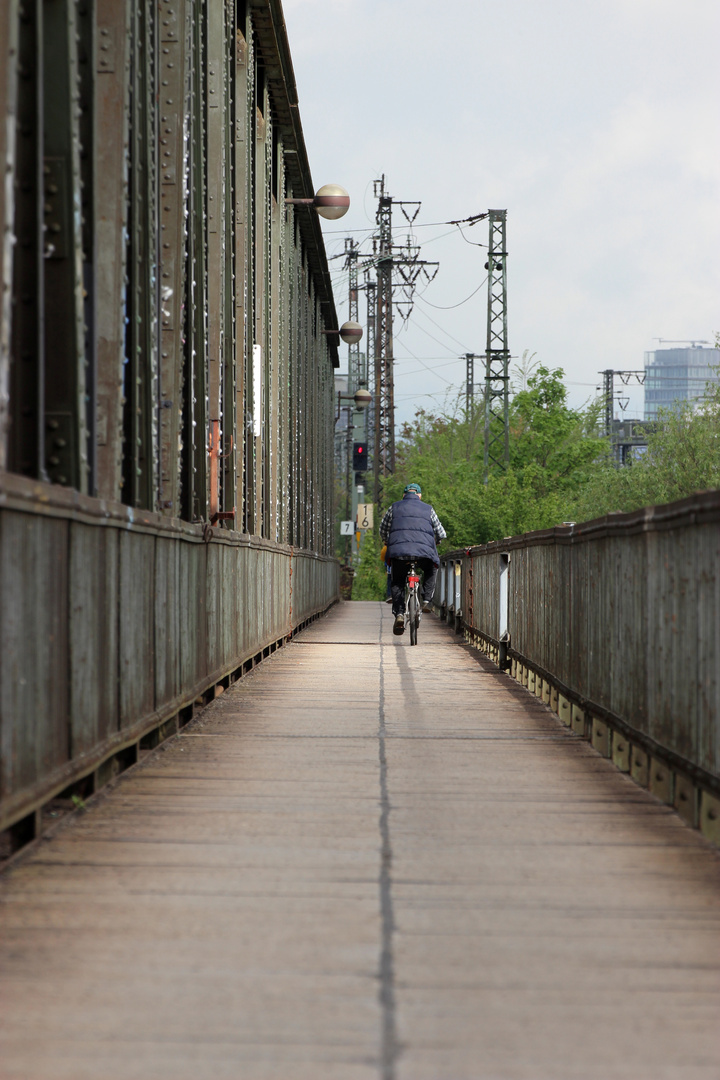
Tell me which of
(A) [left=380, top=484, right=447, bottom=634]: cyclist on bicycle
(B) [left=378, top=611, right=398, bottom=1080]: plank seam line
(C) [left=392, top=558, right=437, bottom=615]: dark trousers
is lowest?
(B) [left=378, top=611, right=398, bottom=1080]: plank seam line

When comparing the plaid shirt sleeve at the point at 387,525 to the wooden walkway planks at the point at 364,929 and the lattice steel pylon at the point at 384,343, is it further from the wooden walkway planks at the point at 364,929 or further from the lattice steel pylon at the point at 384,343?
the lattice steel pylon at the point at 384,343

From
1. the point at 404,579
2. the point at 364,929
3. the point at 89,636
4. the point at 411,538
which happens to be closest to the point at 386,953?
the point at 364,929

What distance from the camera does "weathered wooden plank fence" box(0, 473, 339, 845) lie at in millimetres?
4621

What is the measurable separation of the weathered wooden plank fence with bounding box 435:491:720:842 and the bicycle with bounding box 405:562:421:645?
17.1 ft

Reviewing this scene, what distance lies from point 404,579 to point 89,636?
439 inches

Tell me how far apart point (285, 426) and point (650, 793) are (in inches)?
674

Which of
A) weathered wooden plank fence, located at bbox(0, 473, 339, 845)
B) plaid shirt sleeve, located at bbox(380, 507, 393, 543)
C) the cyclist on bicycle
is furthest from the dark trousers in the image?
weathered wooden plank fence, located at bbox(0, 473, 339, 845)

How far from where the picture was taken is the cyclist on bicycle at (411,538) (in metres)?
16.6

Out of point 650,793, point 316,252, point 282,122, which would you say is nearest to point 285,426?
point 282,122

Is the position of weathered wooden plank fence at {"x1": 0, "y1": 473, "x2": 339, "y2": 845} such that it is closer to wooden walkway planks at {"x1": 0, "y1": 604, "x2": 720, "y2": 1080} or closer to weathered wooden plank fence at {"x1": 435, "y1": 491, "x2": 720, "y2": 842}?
wooden walkway planks at {"x1": 0, "y1": 604, "x2": 720, "y2": 1080}

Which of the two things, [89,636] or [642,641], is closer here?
[89,636]

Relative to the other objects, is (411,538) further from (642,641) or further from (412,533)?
(642,641)

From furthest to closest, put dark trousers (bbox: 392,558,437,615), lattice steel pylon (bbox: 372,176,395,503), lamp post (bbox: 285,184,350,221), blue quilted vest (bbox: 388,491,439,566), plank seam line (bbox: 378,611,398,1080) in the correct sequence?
lattice steel pylon (bbox: 372,176,395,503) → lamp post (bbox: 285,184,350,221) → dark trousers (bbox: 392,558,437,615) → blue quilted vest (bbox: 388,491,439,566) → plank seam line (bbox: 378,611,398,1080)

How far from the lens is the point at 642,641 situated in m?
6.62
